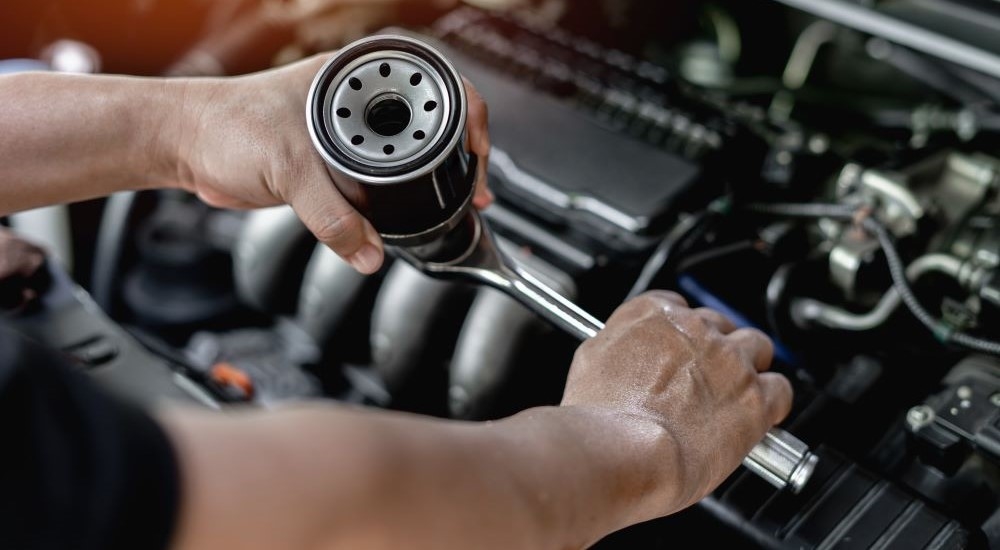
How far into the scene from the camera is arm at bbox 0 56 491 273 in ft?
2.91

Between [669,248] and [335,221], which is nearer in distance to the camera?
[335,221]

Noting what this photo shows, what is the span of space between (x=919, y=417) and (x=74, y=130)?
0.90 m

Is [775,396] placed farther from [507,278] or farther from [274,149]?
[274,149]

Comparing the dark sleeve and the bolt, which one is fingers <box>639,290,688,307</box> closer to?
the bolt

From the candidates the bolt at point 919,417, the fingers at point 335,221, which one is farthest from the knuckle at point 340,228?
the bolt at point 919,417

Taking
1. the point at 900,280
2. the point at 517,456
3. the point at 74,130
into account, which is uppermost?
the point at 900,280

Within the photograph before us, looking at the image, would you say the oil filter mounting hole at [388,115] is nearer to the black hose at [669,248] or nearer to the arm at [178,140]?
the arm at [178,140]

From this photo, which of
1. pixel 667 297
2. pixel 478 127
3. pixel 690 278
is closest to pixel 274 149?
pixel 478 127

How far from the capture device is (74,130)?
93 cm

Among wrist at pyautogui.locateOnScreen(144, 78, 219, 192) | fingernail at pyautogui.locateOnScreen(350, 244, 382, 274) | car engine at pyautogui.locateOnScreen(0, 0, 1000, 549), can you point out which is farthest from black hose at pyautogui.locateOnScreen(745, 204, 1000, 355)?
wrist at pyautogui.locateOnScreen(144, 78, 219, 192)

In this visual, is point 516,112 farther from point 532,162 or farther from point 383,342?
point 383,342

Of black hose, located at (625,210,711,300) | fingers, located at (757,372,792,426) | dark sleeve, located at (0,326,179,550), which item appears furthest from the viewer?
black hose, located at (625,210,711,300)

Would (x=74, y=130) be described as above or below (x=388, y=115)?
below

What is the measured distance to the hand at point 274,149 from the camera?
0.88 meters
